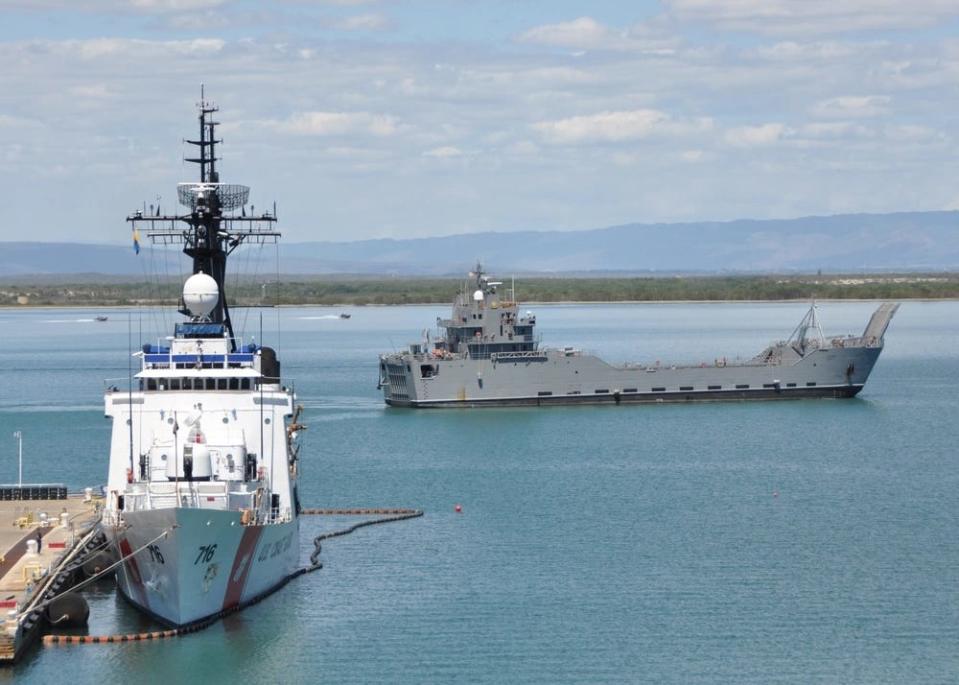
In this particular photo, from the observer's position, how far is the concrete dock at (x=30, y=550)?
122 ft

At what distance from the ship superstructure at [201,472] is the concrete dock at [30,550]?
6.43 feet

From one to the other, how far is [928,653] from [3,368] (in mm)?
101984

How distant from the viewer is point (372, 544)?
164 feet

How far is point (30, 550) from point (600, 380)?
2135 inches

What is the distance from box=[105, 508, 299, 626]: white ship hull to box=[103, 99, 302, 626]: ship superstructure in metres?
0.03

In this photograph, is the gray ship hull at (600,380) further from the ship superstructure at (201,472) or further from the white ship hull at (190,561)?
the white ship hull at (190,561)

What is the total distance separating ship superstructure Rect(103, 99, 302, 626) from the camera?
126ft

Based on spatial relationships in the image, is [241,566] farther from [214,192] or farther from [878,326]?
[878,326]

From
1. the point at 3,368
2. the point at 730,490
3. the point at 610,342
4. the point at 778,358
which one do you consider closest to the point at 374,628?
the point at 730,490

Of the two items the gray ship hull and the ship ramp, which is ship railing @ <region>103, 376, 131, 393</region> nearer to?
the gray ship hull

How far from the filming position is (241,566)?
132 feet

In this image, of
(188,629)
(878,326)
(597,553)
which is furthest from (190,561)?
(878,326)

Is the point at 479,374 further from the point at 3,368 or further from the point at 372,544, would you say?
the point at 3,368

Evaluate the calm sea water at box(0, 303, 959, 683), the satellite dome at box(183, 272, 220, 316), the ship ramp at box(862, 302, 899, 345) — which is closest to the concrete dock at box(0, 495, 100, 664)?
the calm sea water at box(0, 303, 959, 683)
